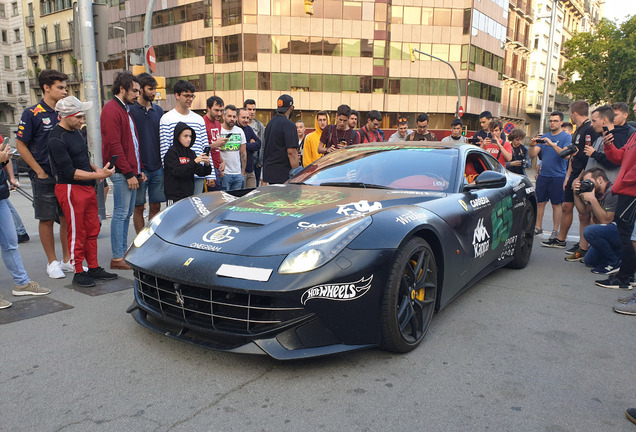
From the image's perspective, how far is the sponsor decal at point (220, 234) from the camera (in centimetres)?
282

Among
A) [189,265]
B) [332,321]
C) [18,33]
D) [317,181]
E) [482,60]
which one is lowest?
[332,321]

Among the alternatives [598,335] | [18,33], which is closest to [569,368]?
[598,335]

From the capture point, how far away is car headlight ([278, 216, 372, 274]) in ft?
8.31

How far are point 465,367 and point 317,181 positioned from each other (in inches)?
77.2

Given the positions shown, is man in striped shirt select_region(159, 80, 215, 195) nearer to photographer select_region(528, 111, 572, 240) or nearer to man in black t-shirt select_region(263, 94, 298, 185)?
man in black t-shirt select_region(263, 94, 298, 185)

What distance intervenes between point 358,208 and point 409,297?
67 cm

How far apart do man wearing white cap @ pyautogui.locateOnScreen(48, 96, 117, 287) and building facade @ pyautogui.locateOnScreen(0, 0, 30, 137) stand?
5640 cm

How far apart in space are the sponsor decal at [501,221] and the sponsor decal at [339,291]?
2.01 m

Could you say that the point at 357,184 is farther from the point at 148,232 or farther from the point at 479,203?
the point at 148,232

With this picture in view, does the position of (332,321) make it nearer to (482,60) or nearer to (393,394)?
(393,394)

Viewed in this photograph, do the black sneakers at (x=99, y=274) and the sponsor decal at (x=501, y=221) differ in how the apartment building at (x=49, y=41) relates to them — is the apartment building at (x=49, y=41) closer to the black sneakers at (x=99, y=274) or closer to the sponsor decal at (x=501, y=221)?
the black sneakers at (x=99, y=274)

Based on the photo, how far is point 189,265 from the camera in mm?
2666

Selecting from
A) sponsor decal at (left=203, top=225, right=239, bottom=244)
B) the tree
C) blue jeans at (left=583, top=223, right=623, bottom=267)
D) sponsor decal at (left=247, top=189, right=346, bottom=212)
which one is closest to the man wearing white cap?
sponsor decal at (left=247, top=189, right=346, bottom=212)

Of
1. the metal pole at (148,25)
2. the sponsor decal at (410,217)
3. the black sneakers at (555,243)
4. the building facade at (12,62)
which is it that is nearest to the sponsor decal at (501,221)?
the sponsor decal at (410,217)
